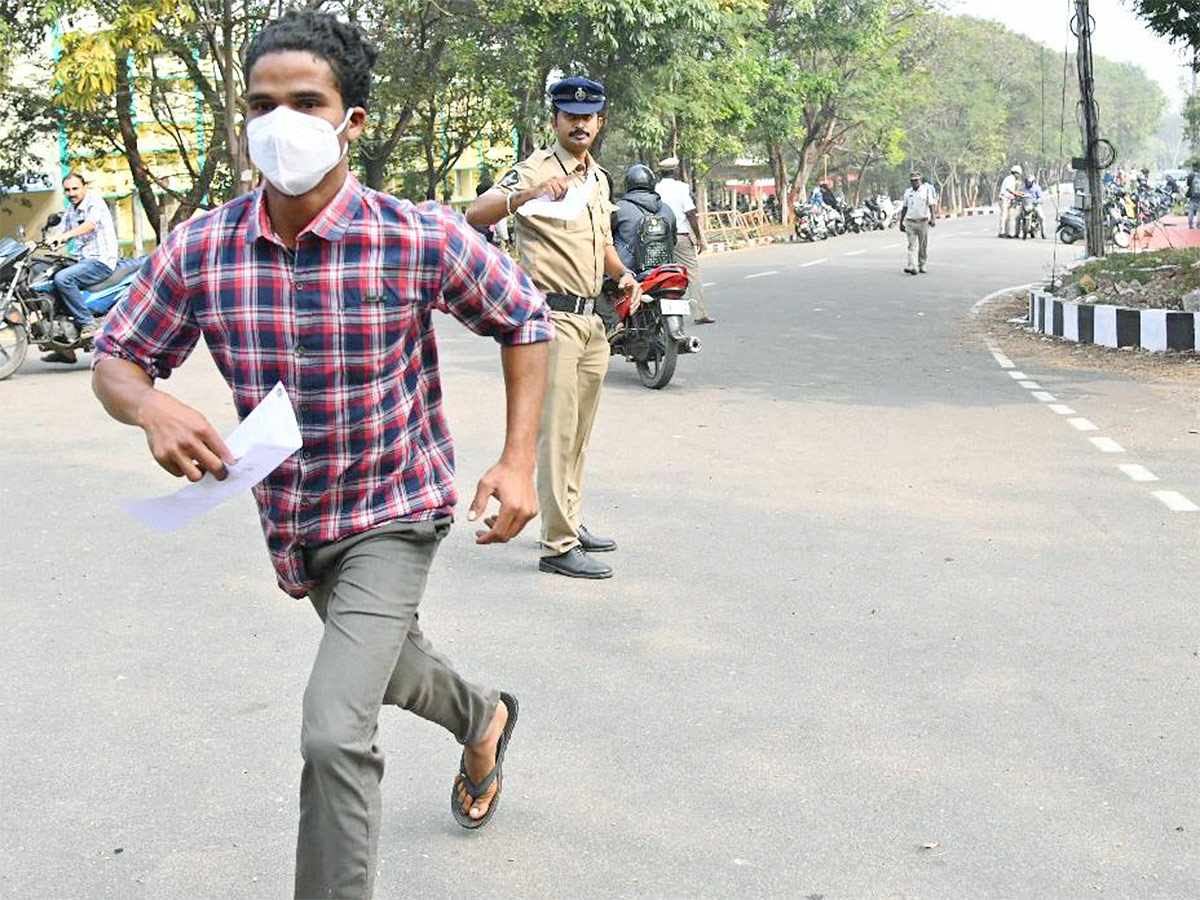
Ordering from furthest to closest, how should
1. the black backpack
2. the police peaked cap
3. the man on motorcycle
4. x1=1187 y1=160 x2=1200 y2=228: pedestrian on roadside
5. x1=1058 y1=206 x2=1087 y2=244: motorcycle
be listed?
x1=1187 y1=160 x2=1200 y2=228: pedestrian on roadside < x1=1058 y1=206 x2=1087 y2=244: motorcycle < the black backpack < the man on motorcycle < the police peaked cap

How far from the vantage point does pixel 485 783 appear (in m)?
3.91

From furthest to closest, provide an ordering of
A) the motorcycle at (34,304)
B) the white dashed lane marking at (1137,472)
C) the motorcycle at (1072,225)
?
the motorcycle at (1072,225), the motorcycle at (34,304), the white dashed lane marking at (1137,472)

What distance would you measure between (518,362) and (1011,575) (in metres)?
3.72

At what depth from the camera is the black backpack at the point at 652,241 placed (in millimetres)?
11906

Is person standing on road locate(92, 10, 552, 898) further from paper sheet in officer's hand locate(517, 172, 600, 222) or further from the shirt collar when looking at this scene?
paper sheet in officer's hand locate(517, 172, 600, 222)

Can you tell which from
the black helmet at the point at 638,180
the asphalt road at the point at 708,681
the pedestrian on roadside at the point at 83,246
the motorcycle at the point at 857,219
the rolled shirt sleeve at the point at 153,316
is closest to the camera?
the rolled shirt sleeve at the point at 153,316

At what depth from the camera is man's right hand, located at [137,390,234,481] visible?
9.53 ft

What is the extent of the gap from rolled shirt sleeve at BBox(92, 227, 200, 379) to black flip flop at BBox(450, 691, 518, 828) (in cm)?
122

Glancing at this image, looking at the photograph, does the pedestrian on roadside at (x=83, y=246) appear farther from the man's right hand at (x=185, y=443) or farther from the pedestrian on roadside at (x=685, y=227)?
the man's right hand at (x=185, y=443)

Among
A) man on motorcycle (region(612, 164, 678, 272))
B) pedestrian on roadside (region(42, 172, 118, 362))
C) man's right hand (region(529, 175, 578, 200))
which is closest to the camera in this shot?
man's right hand (region(529, 175, 578, 200))

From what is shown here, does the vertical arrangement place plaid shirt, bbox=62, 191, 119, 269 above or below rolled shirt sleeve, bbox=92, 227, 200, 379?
above

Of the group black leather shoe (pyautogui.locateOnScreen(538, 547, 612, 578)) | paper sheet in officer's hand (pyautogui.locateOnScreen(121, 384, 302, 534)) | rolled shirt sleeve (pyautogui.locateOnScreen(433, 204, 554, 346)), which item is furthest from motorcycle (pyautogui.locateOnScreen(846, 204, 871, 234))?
paper sheet in officer's hand (pyautogui.locateOnScreen(121, 384, 302, 534))

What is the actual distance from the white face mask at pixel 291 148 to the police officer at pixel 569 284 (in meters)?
3.08

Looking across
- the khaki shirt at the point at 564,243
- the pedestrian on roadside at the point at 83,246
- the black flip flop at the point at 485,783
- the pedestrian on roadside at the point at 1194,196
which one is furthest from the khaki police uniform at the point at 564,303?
the pedestrian on roadside at the point at 1194,196
